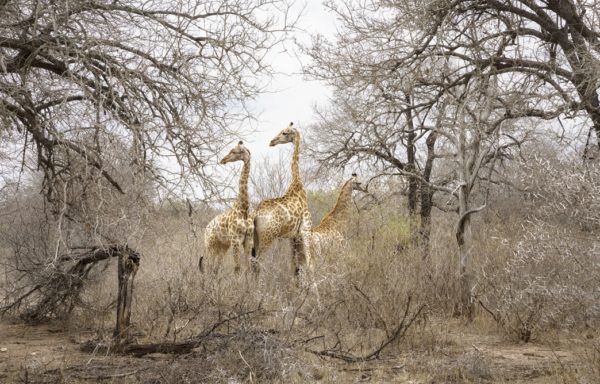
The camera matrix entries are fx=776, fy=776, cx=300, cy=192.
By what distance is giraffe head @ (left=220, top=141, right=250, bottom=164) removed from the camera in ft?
40.3

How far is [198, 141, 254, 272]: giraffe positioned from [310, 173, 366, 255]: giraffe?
3.57 feet

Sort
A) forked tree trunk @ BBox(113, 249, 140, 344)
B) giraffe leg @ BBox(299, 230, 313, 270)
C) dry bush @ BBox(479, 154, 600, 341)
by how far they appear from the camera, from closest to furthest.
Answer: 1. dry bush @ BBox(479, 154, 600, 341)
2. forked tree trunk @ BBox(113, 249, 140, 344)
3. giraffe leg @ BBox(299, 230, 313, 270)

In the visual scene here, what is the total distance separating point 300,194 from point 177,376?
6.20 metres

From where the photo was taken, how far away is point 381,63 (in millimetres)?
12258

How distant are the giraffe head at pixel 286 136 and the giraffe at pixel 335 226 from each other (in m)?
1.26

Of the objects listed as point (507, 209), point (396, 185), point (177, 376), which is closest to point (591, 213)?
point (177, 376)

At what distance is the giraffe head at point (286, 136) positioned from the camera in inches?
521

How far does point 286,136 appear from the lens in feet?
43.7

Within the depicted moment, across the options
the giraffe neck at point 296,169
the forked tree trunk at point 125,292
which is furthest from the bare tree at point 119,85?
the giraffe neck at point 296,169

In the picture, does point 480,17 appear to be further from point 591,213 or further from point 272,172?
point 272,172

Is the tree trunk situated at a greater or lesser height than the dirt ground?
greater

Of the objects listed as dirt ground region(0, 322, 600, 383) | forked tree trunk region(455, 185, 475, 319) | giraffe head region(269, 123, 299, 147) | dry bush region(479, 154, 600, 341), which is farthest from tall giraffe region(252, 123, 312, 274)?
dirt ground region(0, 322, 600, 383)

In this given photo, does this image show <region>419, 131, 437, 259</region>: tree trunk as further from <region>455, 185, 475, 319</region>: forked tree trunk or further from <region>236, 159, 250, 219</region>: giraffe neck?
<region>236, 159, 250, 219</region>: giraffe neck

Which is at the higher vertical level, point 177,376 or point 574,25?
point 574,25
